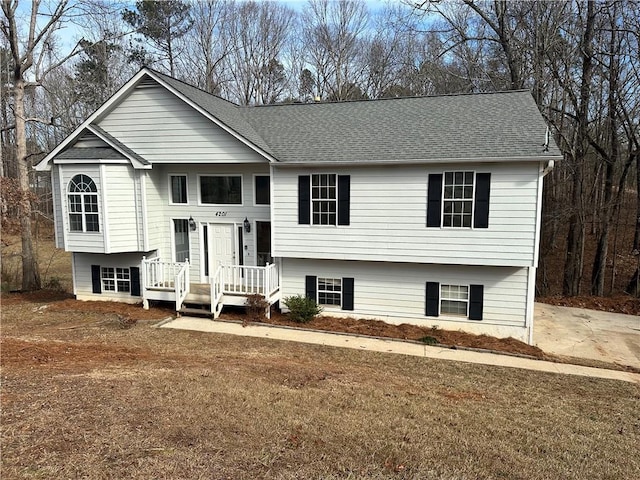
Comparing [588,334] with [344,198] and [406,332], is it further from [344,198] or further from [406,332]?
[344,198]

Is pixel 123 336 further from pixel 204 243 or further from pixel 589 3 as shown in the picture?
pixel 589 3

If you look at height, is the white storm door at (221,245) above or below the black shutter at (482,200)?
below

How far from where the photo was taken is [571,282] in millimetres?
A: 19094

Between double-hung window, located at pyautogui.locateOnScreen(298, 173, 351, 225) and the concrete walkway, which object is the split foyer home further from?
the concrete walkway

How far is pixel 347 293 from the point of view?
1296 centimetres

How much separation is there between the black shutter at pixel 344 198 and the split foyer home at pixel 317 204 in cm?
4

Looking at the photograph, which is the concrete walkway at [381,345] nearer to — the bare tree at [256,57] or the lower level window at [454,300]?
the lower level window at [454,300]

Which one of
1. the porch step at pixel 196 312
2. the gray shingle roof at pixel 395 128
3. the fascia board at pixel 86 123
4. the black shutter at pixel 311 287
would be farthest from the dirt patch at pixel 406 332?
the fascia board at pixel 86 123

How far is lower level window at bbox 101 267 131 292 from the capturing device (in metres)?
14.4

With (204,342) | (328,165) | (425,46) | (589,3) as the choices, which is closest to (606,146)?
(589,3)

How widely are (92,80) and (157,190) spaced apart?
21.7 m

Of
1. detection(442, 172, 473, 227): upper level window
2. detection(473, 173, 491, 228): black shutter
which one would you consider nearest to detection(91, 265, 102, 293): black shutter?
Answer: detection(442, 172, 473, 227): upper level window

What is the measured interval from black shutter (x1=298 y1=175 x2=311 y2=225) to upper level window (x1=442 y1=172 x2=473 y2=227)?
390 cm

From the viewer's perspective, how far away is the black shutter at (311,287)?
43.4 feet
